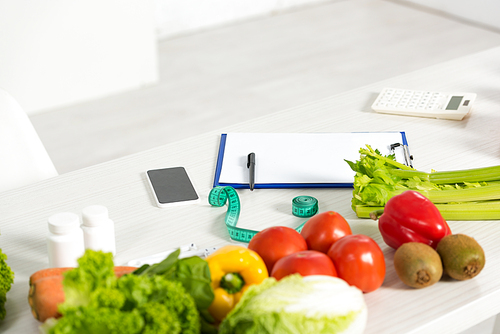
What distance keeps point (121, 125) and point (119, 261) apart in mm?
2328

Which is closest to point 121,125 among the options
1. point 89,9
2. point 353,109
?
point 89,9

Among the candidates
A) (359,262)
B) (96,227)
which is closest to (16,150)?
(96,227)

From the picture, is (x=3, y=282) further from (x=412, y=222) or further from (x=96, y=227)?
(x=412, y=222)

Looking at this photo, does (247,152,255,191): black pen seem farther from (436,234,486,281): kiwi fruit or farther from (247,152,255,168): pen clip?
(436,234,486,281): kiwi fruit

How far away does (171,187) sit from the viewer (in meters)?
1.17

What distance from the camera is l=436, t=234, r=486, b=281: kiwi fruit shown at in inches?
32.3

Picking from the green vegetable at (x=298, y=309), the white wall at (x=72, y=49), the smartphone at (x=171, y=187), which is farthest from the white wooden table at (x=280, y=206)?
the white wall at (x=72, y=49)

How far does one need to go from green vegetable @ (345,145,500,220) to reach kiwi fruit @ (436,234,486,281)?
18 centimetres

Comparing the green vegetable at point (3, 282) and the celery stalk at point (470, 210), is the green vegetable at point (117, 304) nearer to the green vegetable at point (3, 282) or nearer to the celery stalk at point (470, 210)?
the green vegetable at point (3, 282)

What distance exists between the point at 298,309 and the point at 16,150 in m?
0.98

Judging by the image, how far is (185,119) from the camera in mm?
3215

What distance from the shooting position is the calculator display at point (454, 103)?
56.7 inches

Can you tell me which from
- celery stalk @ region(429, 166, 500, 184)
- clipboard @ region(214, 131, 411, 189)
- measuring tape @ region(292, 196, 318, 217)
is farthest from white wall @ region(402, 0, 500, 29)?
measuring tape @ region(292, 196, 318, 217)

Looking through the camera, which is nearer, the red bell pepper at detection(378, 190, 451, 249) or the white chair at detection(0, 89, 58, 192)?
the red bell pepper at detection(378, 190, 451, 249)
